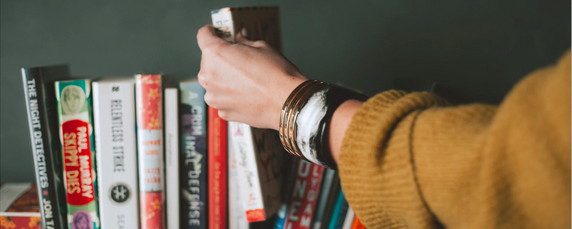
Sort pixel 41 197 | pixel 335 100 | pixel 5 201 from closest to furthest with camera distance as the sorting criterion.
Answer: pixel 335 100 < pixel 41 197 < pixel 5 201

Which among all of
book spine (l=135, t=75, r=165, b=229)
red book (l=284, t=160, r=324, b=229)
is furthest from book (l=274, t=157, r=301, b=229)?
book spine (l=135, t=75, r=165, b=229)

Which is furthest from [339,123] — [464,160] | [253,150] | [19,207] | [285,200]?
[19,207]

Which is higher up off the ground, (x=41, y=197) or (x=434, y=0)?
(x=434, y=0)

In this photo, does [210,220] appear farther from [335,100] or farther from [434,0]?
[434,0]

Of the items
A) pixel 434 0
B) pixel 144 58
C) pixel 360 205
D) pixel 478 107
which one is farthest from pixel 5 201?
pixel 434 0

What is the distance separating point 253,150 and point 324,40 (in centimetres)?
42

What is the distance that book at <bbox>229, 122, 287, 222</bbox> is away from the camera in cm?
62

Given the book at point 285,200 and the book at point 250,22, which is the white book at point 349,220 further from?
the book at point 250,22

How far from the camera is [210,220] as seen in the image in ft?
2.26

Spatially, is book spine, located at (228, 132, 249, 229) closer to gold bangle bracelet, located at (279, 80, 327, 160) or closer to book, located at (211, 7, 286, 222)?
book, located at (211, 7, 286, 222)

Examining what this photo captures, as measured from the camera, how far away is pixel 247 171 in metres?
0.63

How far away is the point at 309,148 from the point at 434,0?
666 mm

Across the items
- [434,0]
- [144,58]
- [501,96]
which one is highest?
[434,0]

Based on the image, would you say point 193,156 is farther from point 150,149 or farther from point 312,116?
point 312,116
